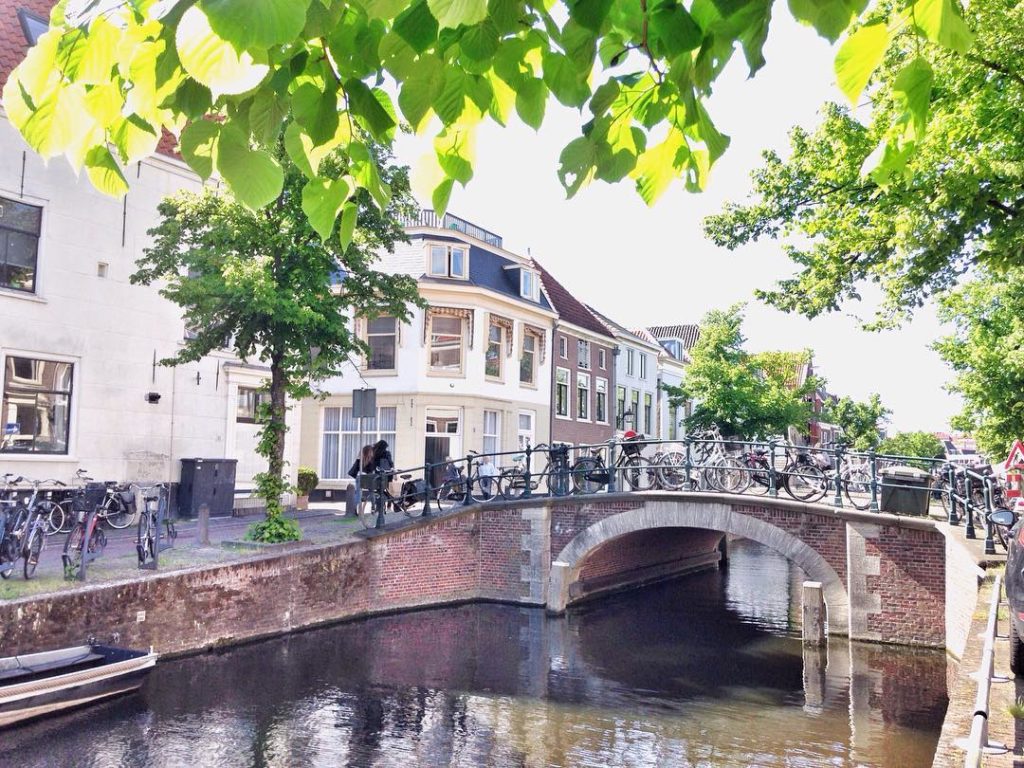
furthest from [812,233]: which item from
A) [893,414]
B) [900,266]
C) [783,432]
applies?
[893,414]

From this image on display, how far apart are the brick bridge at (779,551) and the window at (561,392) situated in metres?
10.9

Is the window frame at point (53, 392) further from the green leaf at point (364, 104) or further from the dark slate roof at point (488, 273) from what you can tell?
the green leaf at point (364, 104)

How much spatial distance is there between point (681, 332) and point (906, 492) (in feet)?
138

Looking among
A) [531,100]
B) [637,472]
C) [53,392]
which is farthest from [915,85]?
[53,392]

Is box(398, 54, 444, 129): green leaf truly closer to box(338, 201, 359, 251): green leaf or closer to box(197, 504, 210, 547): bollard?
box(338, 201, 359, 251): green leaf

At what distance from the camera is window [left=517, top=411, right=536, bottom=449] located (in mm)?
28188

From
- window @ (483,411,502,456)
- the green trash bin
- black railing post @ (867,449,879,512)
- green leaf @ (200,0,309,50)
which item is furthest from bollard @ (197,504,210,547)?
window @ (483,411,502,456)

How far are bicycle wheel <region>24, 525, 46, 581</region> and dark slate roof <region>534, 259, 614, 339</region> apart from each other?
22.8m

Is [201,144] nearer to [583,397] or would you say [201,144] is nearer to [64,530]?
[64,530]

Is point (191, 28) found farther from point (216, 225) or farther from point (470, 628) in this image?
point (470, 628)

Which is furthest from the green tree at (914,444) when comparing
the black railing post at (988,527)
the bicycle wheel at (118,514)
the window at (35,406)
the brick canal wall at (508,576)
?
the window at (35,406)

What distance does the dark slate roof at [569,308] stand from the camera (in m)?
32.6

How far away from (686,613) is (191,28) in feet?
56.2

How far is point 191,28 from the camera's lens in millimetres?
1520
